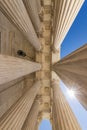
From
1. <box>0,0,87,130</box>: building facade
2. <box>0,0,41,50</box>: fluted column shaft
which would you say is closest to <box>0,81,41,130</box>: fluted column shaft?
<box>0,0,87,130</box>: building facade

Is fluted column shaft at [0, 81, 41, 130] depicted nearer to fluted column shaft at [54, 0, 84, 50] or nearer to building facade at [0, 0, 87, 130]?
building facade at [0, 0, 87, 130]

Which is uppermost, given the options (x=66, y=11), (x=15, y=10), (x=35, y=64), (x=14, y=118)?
(x=66, y=11)

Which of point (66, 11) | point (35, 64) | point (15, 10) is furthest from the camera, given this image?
point (35, 64)

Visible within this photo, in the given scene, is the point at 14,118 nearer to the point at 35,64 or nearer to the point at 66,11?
the point at 66,11

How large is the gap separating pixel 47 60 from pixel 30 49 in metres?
0.99

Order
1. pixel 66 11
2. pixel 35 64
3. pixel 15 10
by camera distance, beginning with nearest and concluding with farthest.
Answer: pixel 15 10 → pixel 66 11 → pixel 35 64

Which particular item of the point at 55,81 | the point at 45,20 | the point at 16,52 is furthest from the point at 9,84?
the point at 45,20

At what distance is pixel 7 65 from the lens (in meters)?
3.60

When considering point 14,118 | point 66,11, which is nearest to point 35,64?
point 66,11

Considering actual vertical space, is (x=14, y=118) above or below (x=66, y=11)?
below

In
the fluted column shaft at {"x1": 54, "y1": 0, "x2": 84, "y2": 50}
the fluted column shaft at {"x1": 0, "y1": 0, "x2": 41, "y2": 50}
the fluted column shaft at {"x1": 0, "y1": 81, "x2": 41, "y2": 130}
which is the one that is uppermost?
the fluted column shaft at {"x1": 54, "y1": 0, "x2": 84, "y2": 50}

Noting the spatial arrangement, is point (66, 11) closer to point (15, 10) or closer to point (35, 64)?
point (15, 10)

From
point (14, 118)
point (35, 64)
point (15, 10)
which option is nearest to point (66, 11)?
point (15, 10)

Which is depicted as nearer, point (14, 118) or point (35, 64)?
point (14, 118)
